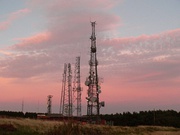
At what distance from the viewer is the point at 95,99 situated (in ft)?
197

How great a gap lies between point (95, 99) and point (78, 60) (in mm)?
17054

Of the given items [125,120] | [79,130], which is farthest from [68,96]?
[79,130]

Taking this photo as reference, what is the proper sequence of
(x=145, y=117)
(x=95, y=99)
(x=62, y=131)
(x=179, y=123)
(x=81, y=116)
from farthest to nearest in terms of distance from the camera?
(x=145, y=117), (x=179, y=123), (x=81, y=116), (x=95, y=99), (x=62, y=131)

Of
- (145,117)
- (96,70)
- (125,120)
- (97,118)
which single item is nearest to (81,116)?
(97,118)

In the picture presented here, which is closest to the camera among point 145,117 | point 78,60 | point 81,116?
point 81,116

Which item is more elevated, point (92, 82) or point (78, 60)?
point (78, 60)

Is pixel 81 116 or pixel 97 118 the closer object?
pixel 97 118

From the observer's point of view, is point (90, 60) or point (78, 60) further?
A: point (78, 60)

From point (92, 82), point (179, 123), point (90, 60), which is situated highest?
point (90, 60)

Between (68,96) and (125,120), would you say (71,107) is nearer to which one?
(68,96)

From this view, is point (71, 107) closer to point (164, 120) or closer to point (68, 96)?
point (68, 96)

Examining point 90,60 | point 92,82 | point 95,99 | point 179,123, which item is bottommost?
point 179,123

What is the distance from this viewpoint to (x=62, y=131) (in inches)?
681

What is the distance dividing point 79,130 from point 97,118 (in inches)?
1710
